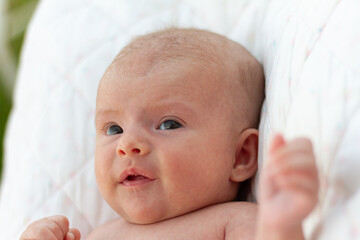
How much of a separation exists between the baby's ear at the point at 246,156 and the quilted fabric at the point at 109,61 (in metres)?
0.05

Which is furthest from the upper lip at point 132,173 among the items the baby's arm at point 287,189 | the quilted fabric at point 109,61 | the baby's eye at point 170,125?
the baby's arm at point 287,189

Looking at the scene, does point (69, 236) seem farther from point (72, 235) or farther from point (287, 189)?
point (287, 189)

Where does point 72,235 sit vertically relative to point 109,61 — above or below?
below

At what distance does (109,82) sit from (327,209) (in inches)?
21.7

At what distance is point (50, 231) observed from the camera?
1.00 meters

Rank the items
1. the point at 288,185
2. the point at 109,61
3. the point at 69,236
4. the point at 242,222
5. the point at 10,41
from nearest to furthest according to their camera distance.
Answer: the point at 288,185 < the point at 242,222 < the point at 69,236 < the point at 109,61 < the point at 10,41

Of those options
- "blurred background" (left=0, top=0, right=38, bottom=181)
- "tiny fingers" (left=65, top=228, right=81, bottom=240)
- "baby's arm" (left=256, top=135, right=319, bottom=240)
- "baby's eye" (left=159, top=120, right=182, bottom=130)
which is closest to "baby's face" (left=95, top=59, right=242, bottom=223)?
"baby's eye" (left=159, top=120, right=182, bottom=130)

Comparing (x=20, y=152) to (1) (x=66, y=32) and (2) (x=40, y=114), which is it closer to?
(2) (x=40, y=114)

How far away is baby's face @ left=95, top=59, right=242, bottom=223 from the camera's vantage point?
3.18 feet

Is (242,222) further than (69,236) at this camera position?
No

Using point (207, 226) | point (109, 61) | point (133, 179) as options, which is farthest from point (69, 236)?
point (109, 61)

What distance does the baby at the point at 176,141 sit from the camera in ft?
3.18

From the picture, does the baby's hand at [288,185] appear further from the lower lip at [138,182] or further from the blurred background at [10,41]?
the blurred background at [10,41]

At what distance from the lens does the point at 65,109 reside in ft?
4.47
